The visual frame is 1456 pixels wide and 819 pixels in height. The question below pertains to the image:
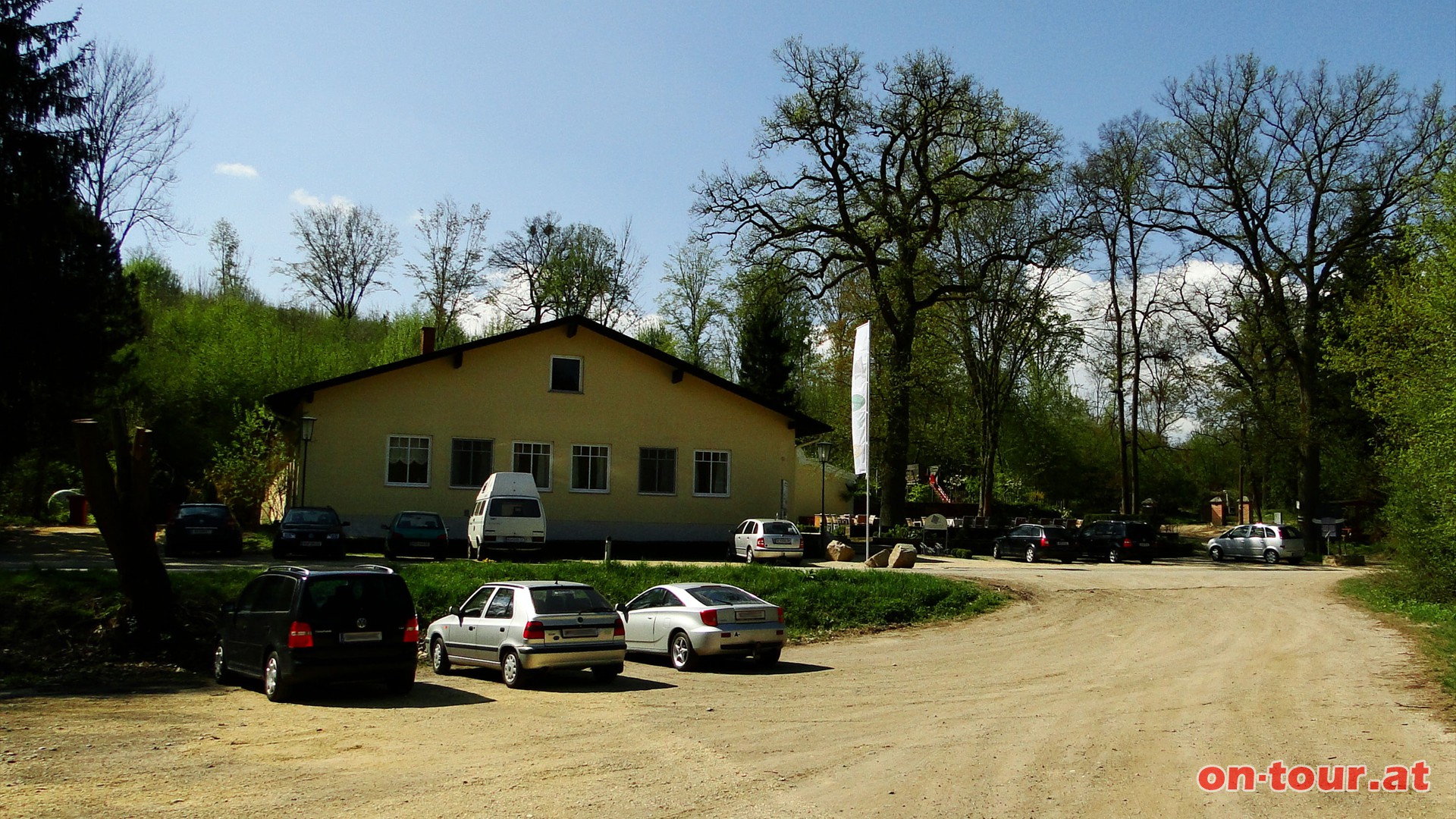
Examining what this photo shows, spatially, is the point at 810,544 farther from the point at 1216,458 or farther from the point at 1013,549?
Result: the point at 1216,458

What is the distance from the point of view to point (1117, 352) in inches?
1972

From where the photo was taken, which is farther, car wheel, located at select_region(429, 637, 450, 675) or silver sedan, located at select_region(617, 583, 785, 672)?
silver sedan, located at select_region(617, 583, 785, 672)

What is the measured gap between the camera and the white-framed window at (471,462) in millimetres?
35969

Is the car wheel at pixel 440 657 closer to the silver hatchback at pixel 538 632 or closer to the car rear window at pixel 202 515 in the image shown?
the silver hatchback at pixel 538 632

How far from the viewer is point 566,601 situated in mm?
14758

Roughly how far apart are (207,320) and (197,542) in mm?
22238

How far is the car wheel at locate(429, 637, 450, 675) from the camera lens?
52.5ft

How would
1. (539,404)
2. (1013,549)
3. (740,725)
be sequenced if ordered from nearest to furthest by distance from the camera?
(740,725) → (539,404) → (1013,549)

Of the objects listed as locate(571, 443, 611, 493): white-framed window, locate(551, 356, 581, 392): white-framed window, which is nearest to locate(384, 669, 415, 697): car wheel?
locate(571, 443, 611, 493): white-framed window

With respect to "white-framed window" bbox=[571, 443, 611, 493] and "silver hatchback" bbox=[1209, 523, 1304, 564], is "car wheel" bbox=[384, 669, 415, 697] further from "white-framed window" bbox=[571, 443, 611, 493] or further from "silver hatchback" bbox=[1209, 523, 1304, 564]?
"silver hatchback" bbox=[1209, 523, 1304, 564]

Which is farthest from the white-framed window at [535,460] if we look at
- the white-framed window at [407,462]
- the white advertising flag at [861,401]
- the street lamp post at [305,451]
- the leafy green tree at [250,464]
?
the white advertising flag at [861,401]

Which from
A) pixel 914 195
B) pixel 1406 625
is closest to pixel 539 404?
pixel 914 195

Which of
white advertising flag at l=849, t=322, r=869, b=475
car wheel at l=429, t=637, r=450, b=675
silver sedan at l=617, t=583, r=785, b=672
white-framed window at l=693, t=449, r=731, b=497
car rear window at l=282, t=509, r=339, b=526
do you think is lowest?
car wheel at l=429, t=637, r=450, b=675

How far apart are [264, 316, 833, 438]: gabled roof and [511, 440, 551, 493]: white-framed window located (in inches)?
142
